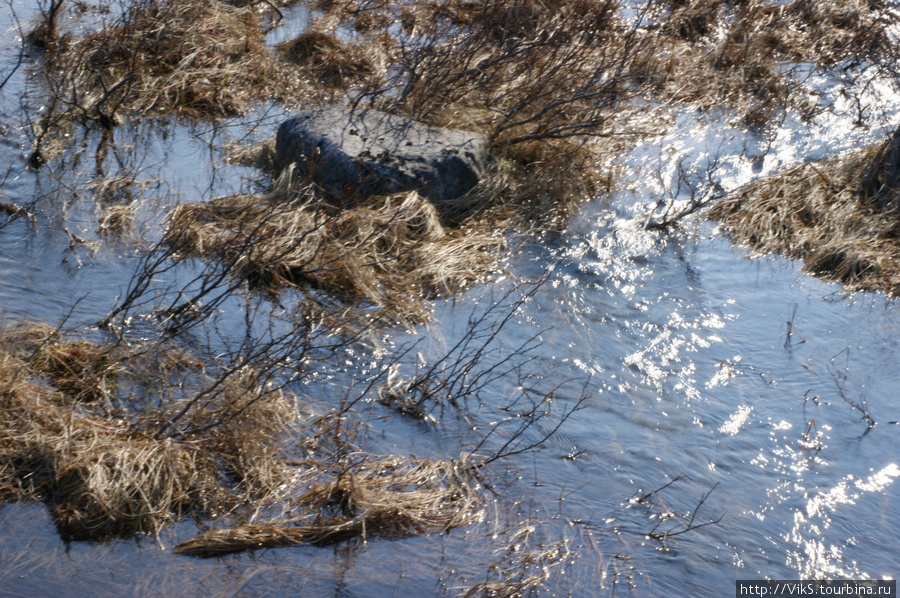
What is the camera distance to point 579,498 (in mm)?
3924

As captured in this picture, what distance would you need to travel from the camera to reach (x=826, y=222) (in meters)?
6.52

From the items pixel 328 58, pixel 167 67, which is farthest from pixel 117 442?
pixel 328 58

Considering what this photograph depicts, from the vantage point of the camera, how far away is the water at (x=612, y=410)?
3393mm

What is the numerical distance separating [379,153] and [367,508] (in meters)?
3.47

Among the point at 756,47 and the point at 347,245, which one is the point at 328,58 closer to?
the point at 347,245

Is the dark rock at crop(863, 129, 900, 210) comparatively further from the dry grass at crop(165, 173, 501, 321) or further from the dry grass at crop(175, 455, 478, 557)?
the dry grass at crop(175, 455, 478, 557)

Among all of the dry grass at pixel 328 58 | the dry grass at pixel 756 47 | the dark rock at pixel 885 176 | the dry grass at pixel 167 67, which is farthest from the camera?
the dry grass at pixel 756 47

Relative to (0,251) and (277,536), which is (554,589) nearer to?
(277,536)

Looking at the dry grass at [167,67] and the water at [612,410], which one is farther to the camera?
the dry grass at [167,67]

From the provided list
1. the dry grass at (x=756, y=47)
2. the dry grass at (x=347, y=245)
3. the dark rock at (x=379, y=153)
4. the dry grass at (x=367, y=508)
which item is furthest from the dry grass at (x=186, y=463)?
the dry grass at (x=756, y=47)

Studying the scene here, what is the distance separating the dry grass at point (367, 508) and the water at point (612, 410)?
0.07 metres

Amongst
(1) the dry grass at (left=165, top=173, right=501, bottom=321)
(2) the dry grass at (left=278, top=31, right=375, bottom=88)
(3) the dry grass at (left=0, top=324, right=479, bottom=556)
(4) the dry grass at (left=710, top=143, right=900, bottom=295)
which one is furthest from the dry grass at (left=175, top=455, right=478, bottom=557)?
(2) the dry grass at (left=278, top=31, right=375, bottom=88)

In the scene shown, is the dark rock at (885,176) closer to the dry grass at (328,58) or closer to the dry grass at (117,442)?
the dry grass at (328,58)

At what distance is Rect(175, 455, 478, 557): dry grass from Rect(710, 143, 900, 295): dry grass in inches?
155
